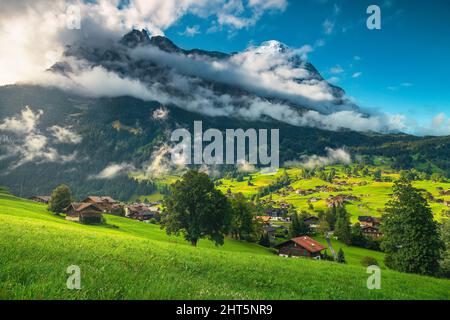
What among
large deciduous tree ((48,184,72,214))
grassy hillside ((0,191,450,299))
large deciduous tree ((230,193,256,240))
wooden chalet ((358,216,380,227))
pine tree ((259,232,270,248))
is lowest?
wooden chalet ((358,216,380,227))

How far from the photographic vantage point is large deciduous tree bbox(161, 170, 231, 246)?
54.2 m

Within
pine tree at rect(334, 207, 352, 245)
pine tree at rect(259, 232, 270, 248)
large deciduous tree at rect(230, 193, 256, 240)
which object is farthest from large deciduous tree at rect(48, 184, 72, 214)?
pine tree at rect(334, 207, 352, 245)

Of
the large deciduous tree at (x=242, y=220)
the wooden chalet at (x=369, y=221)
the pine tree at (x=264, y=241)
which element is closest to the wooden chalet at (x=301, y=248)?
the pine tree at (x=264, y=241)

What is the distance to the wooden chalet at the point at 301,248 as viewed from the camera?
87606 mm

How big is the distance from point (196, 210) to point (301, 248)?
47967 mm

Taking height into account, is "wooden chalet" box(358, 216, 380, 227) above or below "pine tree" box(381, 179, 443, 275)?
below

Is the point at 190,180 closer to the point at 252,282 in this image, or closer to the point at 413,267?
the point at 413,267

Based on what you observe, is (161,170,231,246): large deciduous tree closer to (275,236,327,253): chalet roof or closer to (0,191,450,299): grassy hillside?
(0,191,450,299): grassy hillside

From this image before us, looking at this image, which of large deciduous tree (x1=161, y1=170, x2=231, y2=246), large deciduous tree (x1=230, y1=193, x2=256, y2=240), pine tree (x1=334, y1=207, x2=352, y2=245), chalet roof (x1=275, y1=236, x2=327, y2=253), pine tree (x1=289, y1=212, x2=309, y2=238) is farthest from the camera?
pine tree (x1=289, y1=212, x2=309, y2=238)

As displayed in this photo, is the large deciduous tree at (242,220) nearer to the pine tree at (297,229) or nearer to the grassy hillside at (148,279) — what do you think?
the pine tree at (297,229)

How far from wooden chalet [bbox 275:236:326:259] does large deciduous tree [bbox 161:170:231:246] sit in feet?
134

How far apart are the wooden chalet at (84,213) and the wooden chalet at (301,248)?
5710cm

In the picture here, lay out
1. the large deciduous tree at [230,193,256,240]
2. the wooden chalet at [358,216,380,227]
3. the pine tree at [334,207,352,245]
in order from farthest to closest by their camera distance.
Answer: the wooden chalet at [358,216,380,227] < the pine tree at [334,207,352,245] < the large deciduous tree at [230,193,256,240]

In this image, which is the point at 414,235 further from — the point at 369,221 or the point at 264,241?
the point at 369,221
